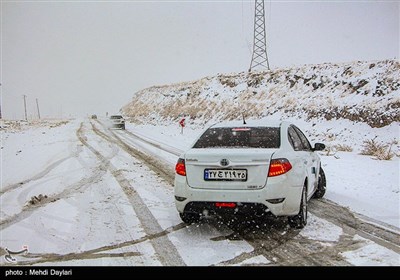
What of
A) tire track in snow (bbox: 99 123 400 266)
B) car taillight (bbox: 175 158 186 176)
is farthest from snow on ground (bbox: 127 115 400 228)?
car taillight (bbox: 175 158 186 176)

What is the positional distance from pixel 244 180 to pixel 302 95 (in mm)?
23834

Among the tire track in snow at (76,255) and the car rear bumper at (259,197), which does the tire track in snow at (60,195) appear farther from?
the car rear bumper at (259,197)

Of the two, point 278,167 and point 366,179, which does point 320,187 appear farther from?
point 278,167

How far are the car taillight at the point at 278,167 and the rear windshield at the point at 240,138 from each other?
410mm

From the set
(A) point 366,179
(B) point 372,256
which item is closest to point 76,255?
(B) point 372,256

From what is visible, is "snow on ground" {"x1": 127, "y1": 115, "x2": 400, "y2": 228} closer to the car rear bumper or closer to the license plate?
the car rear bumper

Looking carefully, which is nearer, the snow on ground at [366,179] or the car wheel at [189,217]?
the car wheel at [189,217]

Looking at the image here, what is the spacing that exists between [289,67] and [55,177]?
28972 mm

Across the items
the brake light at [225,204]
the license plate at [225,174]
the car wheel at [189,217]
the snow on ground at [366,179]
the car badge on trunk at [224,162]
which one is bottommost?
the snow on ground at [366,179]

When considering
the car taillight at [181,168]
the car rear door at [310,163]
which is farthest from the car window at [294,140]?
the car taillight at [181,168]

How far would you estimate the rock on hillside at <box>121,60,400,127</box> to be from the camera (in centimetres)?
1914

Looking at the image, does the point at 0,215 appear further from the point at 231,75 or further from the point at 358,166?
the point at 231,75

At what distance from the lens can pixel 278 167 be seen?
4.61m

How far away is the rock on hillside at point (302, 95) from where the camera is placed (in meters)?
19.1
